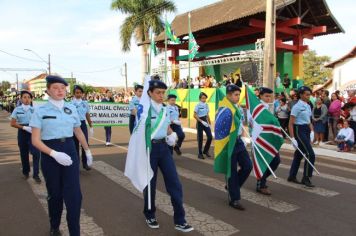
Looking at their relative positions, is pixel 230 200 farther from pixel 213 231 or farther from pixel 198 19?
pixel 198 19

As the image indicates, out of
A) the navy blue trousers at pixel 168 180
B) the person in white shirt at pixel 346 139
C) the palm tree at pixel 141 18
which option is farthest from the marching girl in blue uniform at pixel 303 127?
the palm tree at pixel 141 18

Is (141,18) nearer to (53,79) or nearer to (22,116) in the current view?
(22,116)

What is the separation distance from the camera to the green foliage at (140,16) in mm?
33250

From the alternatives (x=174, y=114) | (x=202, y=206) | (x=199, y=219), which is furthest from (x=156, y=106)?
(x=174, y=114)

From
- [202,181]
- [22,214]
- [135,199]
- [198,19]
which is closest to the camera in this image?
[22,214]

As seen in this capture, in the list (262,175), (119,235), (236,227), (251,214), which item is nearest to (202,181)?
(262,175)

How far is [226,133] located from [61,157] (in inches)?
106

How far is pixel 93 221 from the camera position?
502 cm

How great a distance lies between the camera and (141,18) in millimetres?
33469

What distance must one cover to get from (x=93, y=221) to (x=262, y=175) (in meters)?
2.90

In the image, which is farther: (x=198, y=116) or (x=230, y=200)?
(x=198, y=116)

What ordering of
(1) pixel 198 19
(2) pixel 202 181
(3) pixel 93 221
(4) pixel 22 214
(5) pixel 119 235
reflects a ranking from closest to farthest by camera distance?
(5) pixel 119 235 < (3) pixel 93 221 < (4) pixel 22 214 < (2) pixel 202 181 < (1) pixel 198 19

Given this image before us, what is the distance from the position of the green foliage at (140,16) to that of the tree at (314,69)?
35953 mm

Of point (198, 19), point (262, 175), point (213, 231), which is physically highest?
point (198, 19)
